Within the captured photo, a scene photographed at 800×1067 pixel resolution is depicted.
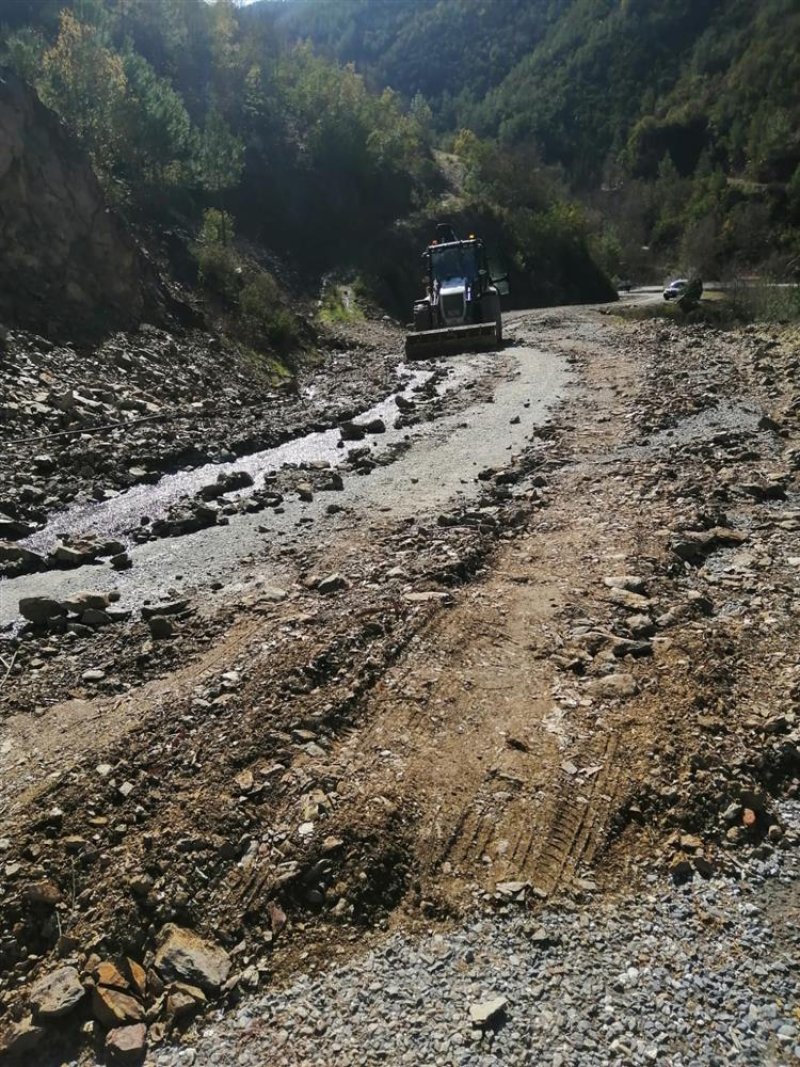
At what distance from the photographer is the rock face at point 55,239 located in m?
16.8

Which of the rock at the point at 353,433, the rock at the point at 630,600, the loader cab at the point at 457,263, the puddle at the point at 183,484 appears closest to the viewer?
the rock at the point at 630,600

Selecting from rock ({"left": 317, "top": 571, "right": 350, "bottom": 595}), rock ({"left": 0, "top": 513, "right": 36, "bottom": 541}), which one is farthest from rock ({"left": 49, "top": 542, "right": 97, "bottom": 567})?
rock ({"left": 317, "top": 571, "right": 350, "bottom": 595})

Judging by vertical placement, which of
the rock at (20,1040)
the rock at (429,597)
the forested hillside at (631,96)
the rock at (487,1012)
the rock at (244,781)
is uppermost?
the forested hillside at (631,96)

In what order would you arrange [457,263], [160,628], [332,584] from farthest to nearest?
[457,263], [332,584], [160,628]

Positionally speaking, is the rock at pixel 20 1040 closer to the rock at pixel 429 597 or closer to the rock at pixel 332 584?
the rock at pixel 429 597

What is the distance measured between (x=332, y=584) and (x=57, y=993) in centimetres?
428

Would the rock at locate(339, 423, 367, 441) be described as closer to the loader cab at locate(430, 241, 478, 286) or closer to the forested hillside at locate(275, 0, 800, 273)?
the loader cab at locate(430, 241, 478, 286)

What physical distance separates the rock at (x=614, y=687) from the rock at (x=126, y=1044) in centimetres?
335

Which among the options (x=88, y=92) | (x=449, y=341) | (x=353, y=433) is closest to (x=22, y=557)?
(x=353, y=433)

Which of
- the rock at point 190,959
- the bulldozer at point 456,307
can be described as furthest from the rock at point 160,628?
the bulldozer at point 456,307

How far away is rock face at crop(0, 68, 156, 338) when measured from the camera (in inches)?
662

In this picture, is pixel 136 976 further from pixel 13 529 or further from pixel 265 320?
pixel 265 320

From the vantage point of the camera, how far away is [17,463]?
11.9 m

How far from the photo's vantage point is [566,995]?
11.1 feet
